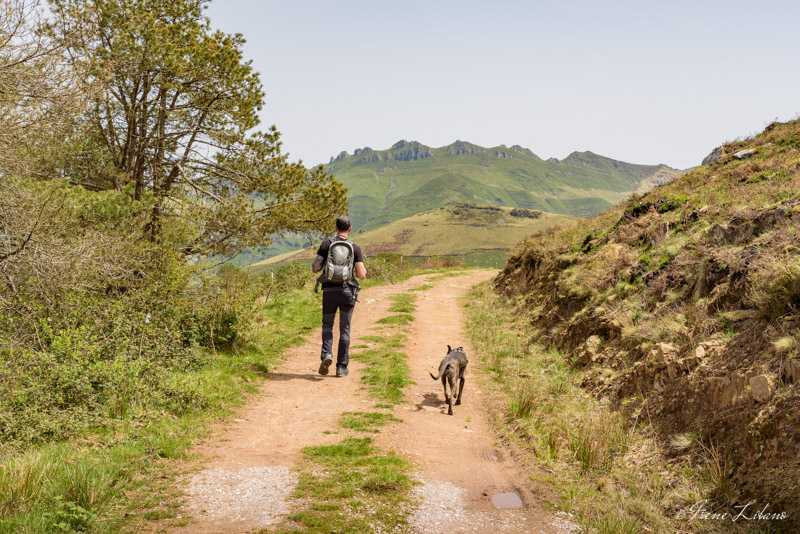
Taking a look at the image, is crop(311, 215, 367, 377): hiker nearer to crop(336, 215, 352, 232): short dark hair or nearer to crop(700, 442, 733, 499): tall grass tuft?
crop(336, 215, 352, 232): short dark hair

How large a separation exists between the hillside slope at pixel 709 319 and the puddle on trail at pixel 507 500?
6.07 feet

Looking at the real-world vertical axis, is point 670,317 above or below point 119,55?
below

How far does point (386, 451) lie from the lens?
566 centimetres

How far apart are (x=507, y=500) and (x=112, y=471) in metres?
3.86

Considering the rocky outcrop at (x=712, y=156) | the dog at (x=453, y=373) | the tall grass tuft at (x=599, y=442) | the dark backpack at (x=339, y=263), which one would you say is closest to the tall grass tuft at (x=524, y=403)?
the dog at (x=453, y=373)

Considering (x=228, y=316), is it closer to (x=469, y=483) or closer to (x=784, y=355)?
(x=469, y=483)

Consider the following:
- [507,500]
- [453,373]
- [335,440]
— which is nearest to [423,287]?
[453,373]

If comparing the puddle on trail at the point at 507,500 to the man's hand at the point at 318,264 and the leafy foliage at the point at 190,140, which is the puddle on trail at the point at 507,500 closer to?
the man's hand at the point at 318,264

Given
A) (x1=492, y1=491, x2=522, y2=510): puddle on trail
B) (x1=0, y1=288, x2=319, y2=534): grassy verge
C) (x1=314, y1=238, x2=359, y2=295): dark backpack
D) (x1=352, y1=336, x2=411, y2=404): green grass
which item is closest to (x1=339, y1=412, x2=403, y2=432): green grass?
(x1=352, y1=336, x2=411, y2=404): green grass

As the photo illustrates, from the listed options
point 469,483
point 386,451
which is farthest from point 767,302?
point 386,451

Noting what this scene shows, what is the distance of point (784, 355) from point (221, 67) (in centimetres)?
1552

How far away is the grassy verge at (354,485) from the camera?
12.8 feet

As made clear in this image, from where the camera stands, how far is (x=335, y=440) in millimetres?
5871

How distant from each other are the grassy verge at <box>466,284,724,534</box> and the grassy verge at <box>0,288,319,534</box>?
3.98m
